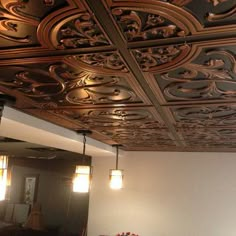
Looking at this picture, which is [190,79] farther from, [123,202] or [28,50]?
[123,202]

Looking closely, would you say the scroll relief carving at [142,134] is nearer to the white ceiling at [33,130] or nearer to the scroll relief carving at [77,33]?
the white ceiling at [33,130]

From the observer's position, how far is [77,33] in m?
0.90

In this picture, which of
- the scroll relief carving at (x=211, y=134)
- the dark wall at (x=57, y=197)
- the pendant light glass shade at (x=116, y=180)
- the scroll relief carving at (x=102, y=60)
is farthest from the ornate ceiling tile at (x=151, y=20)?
the dark wall at (x=57, y=197)

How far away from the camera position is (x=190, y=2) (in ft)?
2.41

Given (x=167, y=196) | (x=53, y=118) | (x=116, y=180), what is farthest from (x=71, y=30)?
(x=167, y=196)

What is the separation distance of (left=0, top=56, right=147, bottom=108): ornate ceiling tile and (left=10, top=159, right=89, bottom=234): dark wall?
2964 mm

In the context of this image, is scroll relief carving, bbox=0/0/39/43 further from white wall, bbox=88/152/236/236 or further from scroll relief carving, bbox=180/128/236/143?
white wall, bbox=88/152/236/236

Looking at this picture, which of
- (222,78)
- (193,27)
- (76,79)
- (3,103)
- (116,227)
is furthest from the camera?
(116,227)

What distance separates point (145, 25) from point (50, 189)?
4063 millimetres

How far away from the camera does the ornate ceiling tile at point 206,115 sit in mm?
1705

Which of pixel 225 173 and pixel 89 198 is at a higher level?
pixel 225 173

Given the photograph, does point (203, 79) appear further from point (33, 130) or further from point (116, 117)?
point (33, 130)

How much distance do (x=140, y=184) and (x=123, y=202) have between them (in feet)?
1.30

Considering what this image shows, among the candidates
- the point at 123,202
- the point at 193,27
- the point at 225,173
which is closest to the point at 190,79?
the point at 193,27
